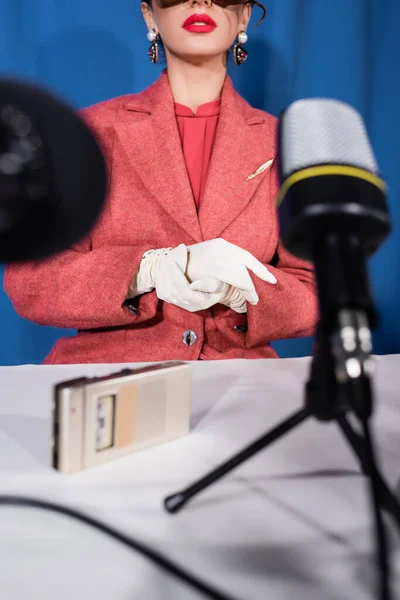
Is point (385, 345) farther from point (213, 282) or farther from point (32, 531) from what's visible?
point (32, 531)

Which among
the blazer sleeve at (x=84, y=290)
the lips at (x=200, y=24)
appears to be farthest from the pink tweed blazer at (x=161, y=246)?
the lips at (x=200, y=24)

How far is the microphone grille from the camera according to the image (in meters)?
0.28

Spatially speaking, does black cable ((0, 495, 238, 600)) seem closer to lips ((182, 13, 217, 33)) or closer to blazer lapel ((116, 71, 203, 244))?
blazer lapel ((116, 71, 203, 244))

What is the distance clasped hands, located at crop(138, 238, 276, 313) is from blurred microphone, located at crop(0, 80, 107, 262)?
18.6 inches

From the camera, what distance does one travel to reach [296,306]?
948 millimetres

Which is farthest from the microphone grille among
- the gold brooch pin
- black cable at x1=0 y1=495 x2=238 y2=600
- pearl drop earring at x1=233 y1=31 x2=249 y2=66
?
pearl drop earring at x1=233 y1=31 x2=249 y2=66

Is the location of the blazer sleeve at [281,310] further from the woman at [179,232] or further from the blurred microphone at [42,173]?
the blurred microphone at [42,173]

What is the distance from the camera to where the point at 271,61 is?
1.35 m

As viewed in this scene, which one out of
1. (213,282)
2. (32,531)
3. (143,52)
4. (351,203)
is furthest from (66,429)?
(143,52)

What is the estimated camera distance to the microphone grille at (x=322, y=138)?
279mm

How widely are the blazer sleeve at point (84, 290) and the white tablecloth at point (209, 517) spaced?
395mm

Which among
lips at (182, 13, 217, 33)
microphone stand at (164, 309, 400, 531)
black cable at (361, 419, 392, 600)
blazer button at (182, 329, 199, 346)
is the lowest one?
blazer button at (182, 329, 199, 346)

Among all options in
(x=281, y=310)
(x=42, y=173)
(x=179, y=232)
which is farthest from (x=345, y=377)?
(x=179, y=232)

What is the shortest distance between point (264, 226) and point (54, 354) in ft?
1.61
